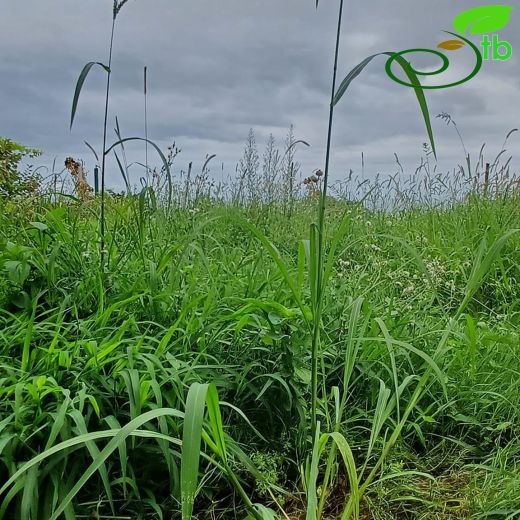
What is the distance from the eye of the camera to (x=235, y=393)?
1798mm

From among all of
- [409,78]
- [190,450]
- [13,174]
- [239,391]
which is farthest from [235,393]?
[13,174]

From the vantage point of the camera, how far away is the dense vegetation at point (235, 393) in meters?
1.46

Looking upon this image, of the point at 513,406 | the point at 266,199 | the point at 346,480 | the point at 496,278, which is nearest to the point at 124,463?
the point at 346,480

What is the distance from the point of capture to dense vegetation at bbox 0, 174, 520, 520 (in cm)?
146

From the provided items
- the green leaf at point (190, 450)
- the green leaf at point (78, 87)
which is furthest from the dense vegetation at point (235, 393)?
the green leaf at point (78, 87)

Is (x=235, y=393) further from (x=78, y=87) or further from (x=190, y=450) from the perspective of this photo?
(x=78, y=87)

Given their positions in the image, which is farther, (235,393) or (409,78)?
(235,393)

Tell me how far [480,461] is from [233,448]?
0.92 m

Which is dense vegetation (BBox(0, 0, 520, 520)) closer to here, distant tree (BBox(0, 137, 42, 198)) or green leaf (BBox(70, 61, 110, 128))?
green leaf (BBox(70, 61, 110, 128))

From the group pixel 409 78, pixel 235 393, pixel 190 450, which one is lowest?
pixel 235 393

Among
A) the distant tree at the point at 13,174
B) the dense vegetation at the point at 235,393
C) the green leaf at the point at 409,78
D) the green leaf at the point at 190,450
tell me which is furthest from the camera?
the distant tree at the point at 13,174

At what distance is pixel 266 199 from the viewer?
486cm

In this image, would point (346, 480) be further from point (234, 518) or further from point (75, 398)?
point (75, 398)

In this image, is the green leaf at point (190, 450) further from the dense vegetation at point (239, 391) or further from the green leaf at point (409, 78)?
the green leaf at point (409, 78)
